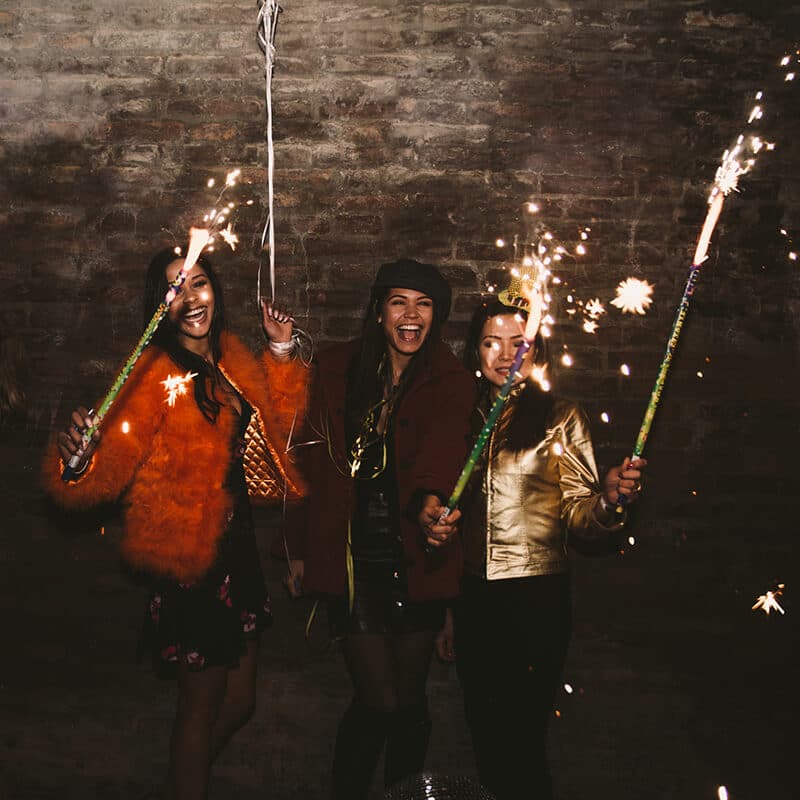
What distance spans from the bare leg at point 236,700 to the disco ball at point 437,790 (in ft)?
3.31

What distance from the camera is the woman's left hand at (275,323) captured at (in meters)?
2.76

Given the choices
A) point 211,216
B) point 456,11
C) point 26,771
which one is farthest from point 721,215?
point 26,771

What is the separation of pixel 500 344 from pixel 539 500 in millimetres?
547

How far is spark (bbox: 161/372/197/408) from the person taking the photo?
237 centimetres

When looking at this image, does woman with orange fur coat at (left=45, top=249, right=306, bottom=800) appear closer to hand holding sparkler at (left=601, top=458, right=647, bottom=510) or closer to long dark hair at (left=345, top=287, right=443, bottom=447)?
long dark hair at (left=345, top=287, right=443, bottom=447)

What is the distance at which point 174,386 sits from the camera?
2377 millimetres

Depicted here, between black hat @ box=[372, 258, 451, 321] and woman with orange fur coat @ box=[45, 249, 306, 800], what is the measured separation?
0.63 m

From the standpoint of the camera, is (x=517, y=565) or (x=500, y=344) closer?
(x=517, y=565)

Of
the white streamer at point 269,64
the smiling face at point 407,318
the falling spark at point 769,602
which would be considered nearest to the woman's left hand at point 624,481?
the smiling face at point 407,318

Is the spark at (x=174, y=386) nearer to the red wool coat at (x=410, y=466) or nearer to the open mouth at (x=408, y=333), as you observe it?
the red wool coat at (x=410, y=466)

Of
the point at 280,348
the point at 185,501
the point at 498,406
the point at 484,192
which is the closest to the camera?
the point at 498,406

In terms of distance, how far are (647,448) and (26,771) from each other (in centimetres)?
292

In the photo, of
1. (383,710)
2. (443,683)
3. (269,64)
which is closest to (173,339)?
(269,64)

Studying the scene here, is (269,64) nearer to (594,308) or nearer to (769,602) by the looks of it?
(594,308)
